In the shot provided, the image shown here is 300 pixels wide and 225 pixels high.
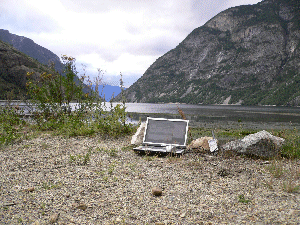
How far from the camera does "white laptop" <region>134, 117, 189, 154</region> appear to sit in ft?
26.6

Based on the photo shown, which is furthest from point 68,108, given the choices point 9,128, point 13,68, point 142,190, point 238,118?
point 13,68

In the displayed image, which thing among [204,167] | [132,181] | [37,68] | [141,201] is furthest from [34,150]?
[37,68]

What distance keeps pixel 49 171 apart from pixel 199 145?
211 inches

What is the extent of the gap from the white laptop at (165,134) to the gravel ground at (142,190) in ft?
2.06

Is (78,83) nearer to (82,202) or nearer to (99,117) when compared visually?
(99,117)

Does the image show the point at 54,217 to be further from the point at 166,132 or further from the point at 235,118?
the point at 235,118

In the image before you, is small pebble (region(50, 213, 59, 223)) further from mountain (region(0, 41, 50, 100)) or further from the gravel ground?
mountain (region(0, 41, 50, 100))

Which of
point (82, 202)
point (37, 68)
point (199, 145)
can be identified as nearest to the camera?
point (82, 202)

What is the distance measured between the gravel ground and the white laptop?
2.06 ft

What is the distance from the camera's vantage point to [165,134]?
27.5 ft

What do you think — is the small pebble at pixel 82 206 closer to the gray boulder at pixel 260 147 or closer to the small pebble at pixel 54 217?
the small pebble at pixel 54 217

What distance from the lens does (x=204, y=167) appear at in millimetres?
6555

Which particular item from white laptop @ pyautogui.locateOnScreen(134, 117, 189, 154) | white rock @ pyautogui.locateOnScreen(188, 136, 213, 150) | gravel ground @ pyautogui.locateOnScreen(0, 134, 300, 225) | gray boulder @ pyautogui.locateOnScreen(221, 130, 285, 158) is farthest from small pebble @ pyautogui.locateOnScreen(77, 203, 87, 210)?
gray boulder @ pyautogui.locateOnScreen(221, 130, 285, 158)

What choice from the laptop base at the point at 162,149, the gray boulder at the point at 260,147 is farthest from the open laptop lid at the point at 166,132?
the gray boulder at the point at 260,147
